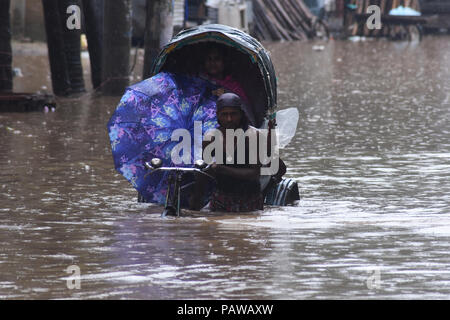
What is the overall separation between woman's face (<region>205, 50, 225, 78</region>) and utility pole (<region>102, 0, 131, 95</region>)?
842 centimetres

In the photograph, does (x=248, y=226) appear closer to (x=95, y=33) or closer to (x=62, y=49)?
(x=62, y=49)

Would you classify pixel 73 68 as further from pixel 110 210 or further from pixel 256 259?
pixel 256 259

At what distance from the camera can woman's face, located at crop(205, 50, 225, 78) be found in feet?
30.4

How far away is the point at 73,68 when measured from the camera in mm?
18422

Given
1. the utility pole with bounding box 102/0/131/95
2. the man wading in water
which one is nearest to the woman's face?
the man wading in water

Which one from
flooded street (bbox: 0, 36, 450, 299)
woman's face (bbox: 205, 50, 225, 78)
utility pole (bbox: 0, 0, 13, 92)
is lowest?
flooded street (bbox: 0, 36, 450, 299)

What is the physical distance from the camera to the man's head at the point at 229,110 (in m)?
8.39

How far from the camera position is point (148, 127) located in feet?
29.5

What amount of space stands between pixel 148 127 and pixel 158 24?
7446 mm

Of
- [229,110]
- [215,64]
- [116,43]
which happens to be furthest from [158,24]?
[229,110]

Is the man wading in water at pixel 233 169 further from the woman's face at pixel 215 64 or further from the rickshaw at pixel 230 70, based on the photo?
the woman's face at pixel 215 64

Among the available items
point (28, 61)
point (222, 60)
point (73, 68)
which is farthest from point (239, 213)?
point (28, 61)

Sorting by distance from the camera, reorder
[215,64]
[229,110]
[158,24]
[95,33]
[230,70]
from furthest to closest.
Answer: [95,33]
[158,24]
[230,70]
[215,64]
[229,110]

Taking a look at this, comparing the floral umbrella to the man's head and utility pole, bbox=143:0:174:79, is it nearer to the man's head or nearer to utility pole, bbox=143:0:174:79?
the man's head
